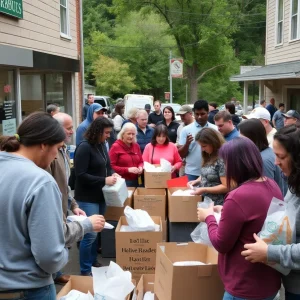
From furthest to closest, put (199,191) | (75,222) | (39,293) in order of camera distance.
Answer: (199,191) < (75,222) < (39,293)

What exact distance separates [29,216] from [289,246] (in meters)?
1.29

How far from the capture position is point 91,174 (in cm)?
471

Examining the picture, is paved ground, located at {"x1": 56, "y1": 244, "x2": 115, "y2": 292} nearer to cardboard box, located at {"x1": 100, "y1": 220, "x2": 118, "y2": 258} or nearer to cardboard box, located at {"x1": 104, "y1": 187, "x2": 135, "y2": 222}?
cardboard box, located at {"x1": 100, "y1": 220, "x2": 118, "y2": 258}

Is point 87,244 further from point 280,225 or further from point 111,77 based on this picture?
point 111,77

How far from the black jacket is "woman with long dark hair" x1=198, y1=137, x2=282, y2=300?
92.2 inches

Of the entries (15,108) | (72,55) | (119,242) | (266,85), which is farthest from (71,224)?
(266,85)

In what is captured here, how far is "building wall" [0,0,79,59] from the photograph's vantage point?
26.8 ft

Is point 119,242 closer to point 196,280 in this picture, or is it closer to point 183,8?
point 196,280

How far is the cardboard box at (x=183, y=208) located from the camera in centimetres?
497

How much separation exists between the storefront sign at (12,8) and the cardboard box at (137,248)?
203 inches

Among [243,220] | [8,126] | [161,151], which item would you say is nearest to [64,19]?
[8,126]

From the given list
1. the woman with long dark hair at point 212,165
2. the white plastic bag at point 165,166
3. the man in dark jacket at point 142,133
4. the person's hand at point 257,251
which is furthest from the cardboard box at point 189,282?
the man in dark jacket at point 142,133

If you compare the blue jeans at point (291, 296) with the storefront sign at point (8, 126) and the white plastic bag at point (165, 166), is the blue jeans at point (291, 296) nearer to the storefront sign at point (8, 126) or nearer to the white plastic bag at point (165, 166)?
the white plastic bag at point (165, 166)

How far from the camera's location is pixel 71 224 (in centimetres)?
256
